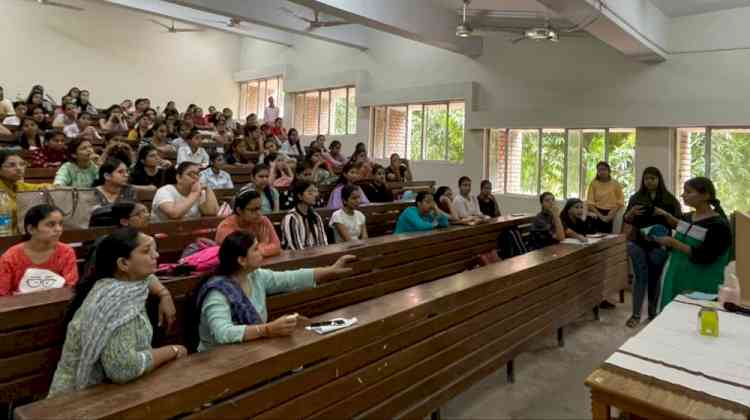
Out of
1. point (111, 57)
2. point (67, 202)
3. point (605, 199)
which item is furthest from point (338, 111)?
point (67, 202)

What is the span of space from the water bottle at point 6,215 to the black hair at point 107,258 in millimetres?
1567

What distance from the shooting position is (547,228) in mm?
4988

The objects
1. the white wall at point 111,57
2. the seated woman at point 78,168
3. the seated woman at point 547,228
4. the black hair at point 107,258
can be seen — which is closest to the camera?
the black hair at point 107,258

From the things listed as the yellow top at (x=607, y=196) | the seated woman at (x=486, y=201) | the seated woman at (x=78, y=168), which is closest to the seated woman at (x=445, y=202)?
the seated woman at (x=486, y=201)

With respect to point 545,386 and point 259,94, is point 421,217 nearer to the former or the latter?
point 545,386

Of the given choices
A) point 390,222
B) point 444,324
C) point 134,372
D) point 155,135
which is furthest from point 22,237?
point 155,135

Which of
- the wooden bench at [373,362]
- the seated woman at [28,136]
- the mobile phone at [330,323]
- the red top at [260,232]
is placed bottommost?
the wooden bench at [373,362]

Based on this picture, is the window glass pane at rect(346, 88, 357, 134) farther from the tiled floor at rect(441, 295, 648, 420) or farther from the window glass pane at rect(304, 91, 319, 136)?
the tiled floor at rect(441, 295, 648, 420)

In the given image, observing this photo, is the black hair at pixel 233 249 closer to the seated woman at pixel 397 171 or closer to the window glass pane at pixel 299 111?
the seated woman at pixel 397 171

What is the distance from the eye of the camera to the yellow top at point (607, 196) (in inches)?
265

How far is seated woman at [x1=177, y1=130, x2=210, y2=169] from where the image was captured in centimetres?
600

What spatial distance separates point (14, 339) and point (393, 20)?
20.9 feet

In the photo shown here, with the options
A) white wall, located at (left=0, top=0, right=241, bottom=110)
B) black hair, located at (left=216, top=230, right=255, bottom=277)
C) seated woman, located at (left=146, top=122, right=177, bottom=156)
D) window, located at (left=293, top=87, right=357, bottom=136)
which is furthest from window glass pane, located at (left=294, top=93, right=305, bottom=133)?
black hair, located at (left=216, top=230, right=255, bottom=277)

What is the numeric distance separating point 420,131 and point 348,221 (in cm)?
621
